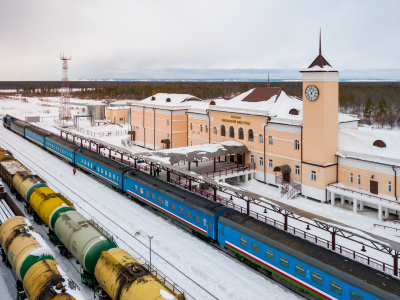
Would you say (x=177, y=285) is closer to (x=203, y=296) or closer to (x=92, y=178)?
(x=203, y=296)

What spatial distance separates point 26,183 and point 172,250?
52.4ft

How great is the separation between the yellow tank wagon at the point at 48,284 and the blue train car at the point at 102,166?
2036cm

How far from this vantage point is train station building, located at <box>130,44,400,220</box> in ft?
110

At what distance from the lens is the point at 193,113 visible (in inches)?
2098

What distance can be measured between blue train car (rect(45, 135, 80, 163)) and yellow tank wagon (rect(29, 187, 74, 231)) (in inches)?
873

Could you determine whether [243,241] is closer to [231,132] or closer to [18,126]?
[231,132]

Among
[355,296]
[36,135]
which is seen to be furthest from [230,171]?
[36,135]

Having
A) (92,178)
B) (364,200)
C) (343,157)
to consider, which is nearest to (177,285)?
(364,200)

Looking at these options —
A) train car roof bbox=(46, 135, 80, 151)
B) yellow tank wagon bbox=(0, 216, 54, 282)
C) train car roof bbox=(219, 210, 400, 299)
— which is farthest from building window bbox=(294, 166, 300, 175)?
train car roof bbox=(46, 135, 80, 151)

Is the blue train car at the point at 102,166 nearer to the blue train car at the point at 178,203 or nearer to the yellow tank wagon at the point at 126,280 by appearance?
the blue train car at the point at 178,203

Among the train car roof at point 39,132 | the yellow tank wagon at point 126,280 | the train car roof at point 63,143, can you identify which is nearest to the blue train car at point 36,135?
the train car roof at point 39,132

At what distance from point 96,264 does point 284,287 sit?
10985mm

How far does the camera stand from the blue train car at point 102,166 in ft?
128

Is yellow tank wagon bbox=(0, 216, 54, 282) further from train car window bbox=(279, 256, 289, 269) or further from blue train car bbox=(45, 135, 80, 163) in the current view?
blue train car bbox=(45, 135, 80, 163)
